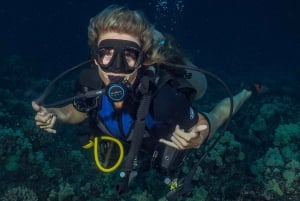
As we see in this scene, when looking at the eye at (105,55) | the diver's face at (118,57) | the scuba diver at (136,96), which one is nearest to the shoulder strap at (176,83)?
the scuba diver at (136,96)

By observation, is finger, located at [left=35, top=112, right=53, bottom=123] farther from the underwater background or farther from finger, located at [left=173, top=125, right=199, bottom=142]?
finger, located at [left=173, top=125, right=199, bottom=142]

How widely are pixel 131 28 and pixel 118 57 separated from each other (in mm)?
413

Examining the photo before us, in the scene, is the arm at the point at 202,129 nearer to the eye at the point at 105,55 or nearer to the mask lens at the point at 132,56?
the mask lens at the point at 132,56

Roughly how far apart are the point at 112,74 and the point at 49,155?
5.85 metres

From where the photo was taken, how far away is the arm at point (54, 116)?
3.52 m

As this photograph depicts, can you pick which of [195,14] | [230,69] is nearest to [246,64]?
[230,69]

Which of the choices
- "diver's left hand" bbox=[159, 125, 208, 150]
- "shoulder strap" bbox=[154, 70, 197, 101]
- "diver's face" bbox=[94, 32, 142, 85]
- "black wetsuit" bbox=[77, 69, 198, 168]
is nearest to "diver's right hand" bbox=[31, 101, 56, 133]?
"black wetsuit" bbox=[77, 69, 198, 168]

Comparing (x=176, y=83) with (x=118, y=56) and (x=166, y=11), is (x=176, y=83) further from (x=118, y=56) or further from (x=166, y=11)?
(x=166, y=11)

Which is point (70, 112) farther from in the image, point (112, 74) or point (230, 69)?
point (230, 69)

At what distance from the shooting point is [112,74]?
134 inches

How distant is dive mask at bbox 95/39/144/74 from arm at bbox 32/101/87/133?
28.8 inches

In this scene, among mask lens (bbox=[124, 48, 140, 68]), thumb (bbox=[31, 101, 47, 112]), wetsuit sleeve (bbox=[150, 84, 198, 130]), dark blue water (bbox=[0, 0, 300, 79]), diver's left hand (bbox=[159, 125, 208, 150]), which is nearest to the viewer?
diver's left hand (bbox=[159, 125, 208, 150])

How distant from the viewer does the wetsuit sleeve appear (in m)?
3.65

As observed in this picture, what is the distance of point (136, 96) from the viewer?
3.62m
